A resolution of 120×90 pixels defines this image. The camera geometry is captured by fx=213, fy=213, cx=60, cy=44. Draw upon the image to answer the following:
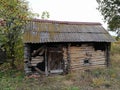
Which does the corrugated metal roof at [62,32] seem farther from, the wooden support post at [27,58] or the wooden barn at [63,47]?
the wooden support post at [27,58]

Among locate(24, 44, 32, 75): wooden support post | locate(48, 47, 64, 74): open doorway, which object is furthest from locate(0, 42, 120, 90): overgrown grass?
locate(48, 47, 64, 74): open doorway

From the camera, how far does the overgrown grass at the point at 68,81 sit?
42.6ft

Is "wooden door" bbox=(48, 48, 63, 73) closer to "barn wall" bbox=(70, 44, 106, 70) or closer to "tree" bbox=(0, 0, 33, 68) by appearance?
"barn wall" bbox=(70, 44, 106, 70)

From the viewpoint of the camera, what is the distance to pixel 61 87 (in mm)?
13023

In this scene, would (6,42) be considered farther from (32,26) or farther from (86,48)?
(86,48)

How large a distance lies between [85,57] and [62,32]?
2788mm

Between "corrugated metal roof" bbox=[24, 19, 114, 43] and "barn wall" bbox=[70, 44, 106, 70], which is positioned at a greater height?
"corrugated metal roof" bbox=[24, 19, 114, 43]

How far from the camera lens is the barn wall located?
16875 mm

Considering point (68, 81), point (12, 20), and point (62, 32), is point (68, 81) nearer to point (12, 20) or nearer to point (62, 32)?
point (62, 32)

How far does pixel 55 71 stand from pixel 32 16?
4.91 metres

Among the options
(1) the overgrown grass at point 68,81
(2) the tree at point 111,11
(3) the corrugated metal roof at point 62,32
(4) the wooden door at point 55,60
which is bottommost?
(1) the overgrown grass at point 68,81

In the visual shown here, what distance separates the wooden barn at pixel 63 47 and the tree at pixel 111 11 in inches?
226

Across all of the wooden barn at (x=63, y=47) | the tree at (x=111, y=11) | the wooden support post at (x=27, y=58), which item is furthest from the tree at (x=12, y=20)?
the tree at (x=111, y=11)

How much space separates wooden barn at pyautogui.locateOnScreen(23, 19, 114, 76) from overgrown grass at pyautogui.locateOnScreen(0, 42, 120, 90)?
910mm
